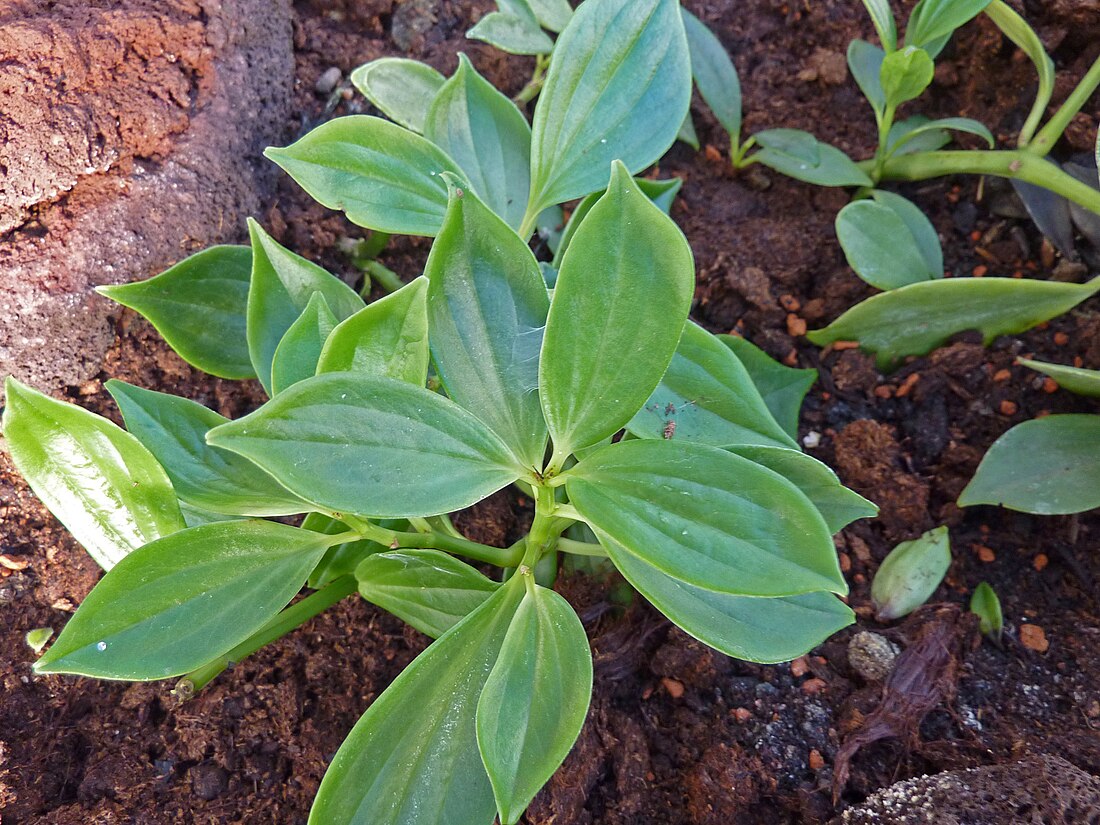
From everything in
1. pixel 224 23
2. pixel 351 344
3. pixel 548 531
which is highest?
pixel 224 23

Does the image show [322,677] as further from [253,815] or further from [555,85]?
[555,85]

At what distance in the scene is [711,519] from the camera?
2.18 feet

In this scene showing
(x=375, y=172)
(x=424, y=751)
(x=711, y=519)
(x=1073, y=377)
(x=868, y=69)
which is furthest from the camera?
(x=868, y=69)

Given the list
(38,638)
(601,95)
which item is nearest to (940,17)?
(601,95)

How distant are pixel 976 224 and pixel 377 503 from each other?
3.98 ft

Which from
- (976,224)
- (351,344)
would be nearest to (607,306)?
(351,344)

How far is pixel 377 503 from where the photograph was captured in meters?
0.65

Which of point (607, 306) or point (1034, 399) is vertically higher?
point (607, 306)

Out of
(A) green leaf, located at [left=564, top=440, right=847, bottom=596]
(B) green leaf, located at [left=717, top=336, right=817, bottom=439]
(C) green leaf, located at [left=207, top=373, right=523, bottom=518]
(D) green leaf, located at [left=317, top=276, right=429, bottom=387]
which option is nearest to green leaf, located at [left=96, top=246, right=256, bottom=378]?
(D) green leaf, located at [left=317, top=276, right=429, bottom=387]

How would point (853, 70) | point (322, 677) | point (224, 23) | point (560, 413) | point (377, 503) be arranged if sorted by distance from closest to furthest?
point (377, 503)
point (560, 413)
point (322, 677)
point (224, 23)
point (853, 70)

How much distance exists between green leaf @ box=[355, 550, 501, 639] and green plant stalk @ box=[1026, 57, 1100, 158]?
1.11 meters

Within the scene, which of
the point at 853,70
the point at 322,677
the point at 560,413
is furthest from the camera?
the point at 853,70

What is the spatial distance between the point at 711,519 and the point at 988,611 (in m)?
0.65

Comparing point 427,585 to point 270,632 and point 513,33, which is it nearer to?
point 270,632
